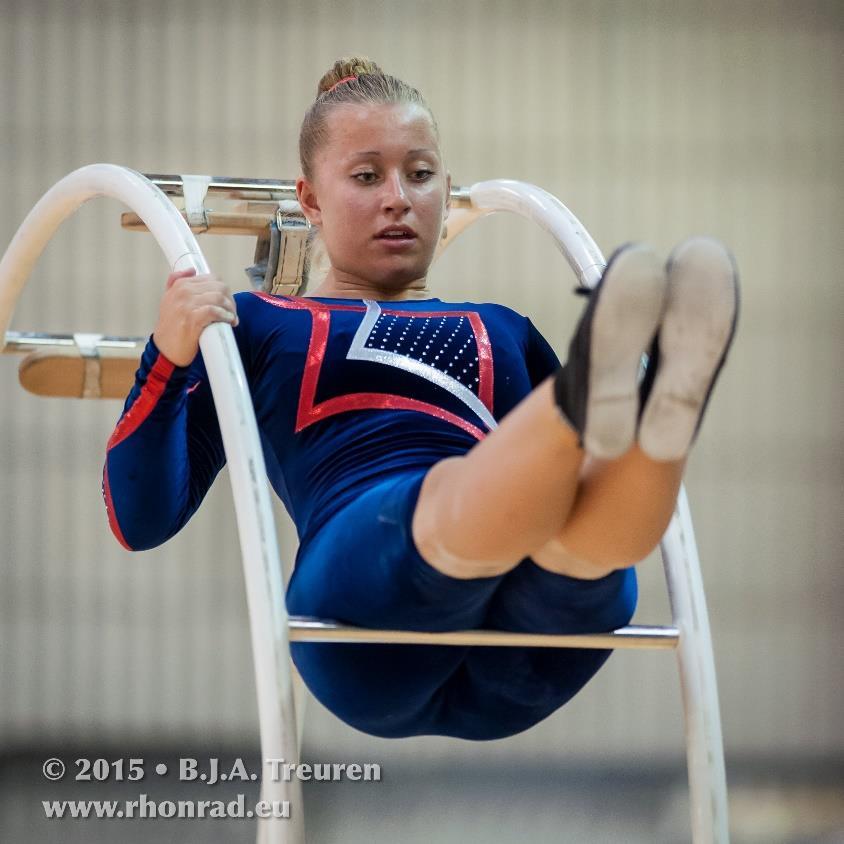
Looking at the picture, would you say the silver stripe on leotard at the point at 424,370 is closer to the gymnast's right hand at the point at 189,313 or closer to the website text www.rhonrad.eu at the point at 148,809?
the gymnast's right hand at the point at 189,313

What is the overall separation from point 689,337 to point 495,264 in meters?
2.65

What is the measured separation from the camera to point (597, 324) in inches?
33.2

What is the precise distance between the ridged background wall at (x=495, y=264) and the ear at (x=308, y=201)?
5.95 ft

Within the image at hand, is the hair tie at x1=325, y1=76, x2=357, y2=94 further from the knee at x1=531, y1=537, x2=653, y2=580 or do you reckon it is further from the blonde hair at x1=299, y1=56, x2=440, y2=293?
the knee at x1=531, y1=537, x2=653, y2=580

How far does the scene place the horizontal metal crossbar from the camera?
1023 millimetres

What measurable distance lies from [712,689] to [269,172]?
251 centimetres

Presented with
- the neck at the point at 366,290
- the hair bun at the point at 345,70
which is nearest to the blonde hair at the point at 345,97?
the hair bun at the point at 345,70

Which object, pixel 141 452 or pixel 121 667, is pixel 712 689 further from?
pixel 121 667

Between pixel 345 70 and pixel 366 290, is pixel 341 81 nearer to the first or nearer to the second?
pixel 345 70

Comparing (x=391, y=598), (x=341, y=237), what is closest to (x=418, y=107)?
(x=341, y=237)

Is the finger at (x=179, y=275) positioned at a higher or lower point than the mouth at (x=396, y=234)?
lower

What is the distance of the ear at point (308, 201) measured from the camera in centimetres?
155

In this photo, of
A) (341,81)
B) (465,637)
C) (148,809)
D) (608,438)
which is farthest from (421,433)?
(148,809)

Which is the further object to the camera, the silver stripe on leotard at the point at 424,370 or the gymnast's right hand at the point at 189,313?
the silver stripe on leotard at the point at 424,370
